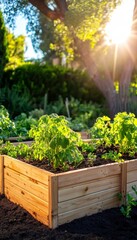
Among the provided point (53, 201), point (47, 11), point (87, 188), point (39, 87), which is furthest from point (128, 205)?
point (39, 87)

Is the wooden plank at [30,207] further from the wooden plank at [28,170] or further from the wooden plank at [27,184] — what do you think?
the wooden plank at [28,170]

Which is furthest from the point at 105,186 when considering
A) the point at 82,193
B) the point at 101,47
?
the point at 101,47

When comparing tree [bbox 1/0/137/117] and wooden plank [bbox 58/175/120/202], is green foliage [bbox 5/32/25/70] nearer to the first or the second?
tree [bbox 1/0/137/117]

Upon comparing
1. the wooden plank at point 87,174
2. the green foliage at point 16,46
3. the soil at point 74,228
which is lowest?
the soil at point 74,228

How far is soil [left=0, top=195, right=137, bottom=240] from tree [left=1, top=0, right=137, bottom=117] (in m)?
4.29

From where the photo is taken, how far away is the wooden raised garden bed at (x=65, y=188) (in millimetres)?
2389

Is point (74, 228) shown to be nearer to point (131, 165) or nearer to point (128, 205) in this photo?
point (128, 205)

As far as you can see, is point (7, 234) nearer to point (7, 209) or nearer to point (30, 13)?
point (7, 209)

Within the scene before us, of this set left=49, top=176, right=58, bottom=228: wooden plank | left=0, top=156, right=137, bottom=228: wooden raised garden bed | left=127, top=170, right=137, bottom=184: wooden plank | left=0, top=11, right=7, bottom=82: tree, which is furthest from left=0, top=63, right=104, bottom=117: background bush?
left=49, top=176, right=58, bottom=228: wooden plank

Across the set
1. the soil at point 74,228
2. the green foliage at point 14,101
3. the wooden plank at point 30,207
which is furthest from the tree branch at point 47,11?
the soil at point 74,228

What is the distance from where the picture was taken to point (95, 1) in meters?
5.83

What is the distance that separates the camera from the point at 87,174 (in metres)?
2.55

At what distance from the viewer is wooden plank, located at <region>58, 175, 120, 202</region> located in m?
2.43

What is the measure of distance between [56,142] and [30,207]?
2.09ft
